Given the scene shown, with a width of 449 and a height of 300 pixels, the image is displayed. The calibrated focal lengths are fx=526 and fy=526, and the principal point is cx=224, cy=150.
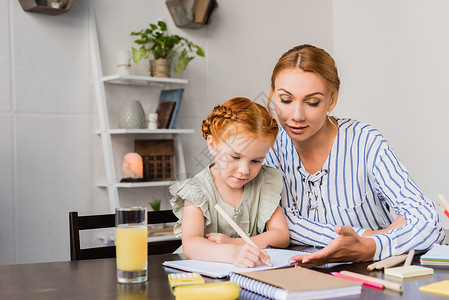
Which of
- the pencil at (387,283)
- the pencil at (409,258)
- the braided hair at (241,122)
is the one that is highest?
the braided hair at (241,122)

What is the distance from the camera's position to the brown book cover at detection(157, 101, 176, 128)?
328 centimetres

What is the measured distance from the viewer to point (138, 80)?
10.5 ft

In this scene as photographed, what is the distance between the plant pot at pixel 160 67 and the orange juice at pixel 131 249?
231 centimetres

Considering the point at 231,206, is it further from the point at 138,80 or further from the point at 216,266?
the point at 138,80

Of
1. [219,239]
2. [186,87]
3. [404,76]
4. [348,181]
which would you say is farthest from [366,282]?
[404,76]

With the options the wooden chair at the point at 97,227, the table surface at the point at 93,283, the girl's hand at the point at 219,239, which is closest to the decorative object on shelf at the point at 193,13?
the wooden chair at the point at 97,227

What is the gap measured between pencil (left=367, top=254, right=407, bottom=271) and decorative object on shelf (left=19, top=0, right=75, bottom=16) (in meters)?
2.37

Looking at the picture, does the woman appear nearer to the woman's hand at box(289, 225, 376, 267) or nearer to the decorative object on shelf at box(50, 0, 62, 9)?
the woman's hand at box(289, 225, 376, 267)

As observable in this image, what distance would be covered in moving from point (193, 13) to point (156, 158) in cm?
101

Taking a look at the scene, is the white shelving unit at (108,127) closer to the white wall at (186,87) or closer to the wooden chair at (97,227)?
the white wall at (186,87)

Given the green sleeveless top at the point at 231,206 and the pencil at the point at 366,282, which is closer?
the pencil at the point at 366,282

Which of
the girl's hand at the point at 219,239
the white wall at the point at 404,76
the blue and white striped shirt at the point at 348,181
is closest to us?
the girl's hand at the point at 219,239

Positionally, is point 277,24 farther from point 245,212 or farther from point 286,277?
point 286,277

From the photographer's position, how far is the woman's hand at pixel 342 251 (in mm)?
1162
